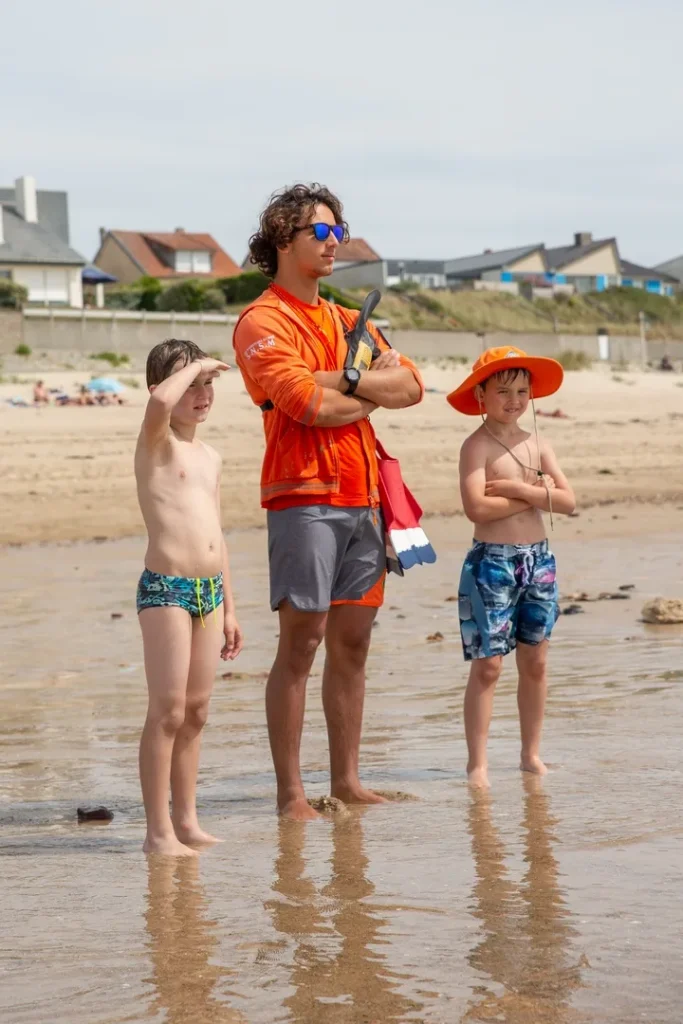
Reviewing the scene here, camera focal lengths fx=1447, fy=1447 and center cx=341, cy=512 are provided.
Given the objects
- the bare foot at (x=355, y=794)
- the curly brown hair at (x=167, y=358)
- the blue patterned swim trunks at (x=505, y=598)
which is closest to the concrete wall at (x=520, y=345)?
the blue patterned swim trunks at (x=505, y=598)

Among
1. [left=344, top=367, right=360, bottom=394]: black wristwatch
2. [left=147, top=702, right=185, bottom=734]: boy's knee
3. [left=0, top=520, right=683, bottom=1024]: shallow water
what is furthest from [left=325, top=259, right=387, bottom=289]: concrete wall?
[left=147, top=702, right=185, bottom=734]: boy's knee

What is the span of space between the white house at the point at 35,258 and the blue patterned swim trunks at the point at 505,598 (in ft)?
173

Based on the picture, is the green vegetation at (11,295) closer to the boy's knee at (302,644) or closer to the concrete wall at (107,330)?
the concrete wall at (107,330)

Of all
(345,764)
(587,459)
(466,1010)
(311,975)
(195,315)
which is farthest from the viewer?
(195,315)

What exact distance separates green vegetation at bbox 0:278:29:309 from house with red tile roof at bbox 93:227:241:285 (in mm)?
26049

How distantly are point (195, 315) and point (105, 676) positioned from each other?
122ft

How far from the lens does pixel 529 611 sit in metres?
4.80

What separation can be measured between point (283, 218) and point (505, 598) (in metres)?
1.42

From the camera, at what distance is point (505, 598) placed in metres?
4.75

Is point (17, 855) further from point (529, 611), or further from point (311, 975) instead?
point (529, 611)

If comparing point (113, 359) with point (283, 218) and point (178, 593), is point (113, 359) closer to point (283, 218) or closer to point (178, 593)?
point (283, 218)

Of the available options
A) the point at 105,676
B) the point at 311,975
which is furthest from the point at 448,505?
the point at 311,975

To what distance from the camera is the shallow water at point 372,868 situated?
9.29 feet

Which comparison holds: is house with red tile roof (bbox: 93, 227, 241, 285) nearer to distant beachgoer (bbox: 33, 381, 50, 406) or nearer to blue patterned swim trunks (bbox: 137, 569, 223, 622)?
distant beachgoer (bbox: 33, 381, 50, 406)
